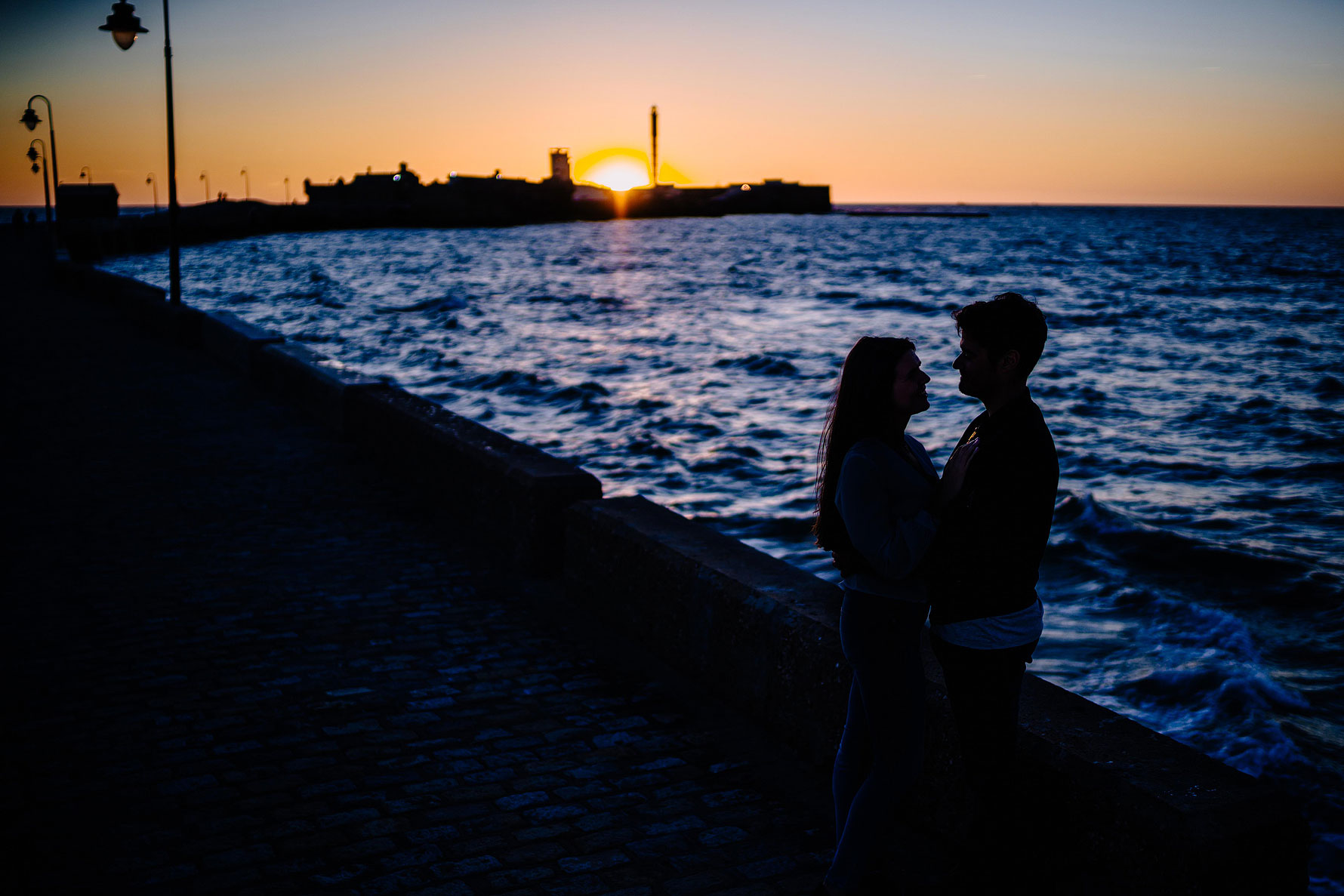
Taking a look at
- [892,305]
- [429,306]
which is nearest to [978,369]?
[892,305]

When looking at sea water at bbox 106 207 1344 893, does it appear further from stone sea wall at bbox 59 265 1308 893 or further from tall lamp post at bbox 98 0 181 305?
tall lamp post at bbox 98 0 181 305

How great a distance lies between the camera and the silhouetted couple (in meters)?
2.77

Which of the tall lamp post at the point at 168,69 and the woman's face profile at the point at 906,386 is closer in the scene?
the woman's face profile at the point at 906,386

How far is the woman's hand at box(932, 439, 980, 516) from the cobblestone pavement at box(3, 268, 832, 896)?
4.79 feet

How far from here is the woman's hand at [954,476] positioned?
9.30 ft

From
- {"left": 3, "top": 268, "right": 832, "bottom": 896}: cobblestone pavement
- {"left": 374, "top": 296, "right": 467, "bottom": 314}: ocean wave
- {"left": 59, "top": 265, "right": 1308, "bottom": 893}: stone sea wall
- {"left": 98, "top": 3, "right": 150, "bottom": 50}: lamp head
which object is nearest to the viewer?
{"left": 59, "top": 265, "right": 1308, "bottom": 893}: stone sea wall

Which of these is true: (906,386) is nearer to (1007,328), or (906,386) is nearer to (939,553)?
(1007,328)

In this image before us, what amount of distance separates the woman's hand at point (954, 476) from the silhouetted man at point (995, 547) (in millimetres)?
27

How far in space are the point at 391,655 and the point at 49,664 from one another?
5.49ft

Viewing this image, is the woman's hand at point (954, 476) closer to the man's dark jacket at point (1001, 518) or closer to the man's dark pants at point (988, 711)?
the man's dark jacket at point (1001, 518)

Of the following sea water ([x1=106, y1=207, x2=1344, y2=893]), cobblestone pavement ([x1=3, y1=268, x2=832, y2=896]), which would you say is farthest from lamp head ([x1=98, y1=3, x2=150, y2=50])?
cobblestone pavement ([x1=3, y1=268, x2=832, y2=896])

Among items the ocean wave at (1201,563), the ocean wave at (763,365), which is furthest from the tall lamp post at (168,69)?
the ocean wave at (1201,563)

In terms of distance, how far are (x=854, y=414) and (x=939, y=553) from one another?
1.50 ft

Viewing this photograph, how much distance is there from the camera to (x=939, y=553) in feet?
9.52
